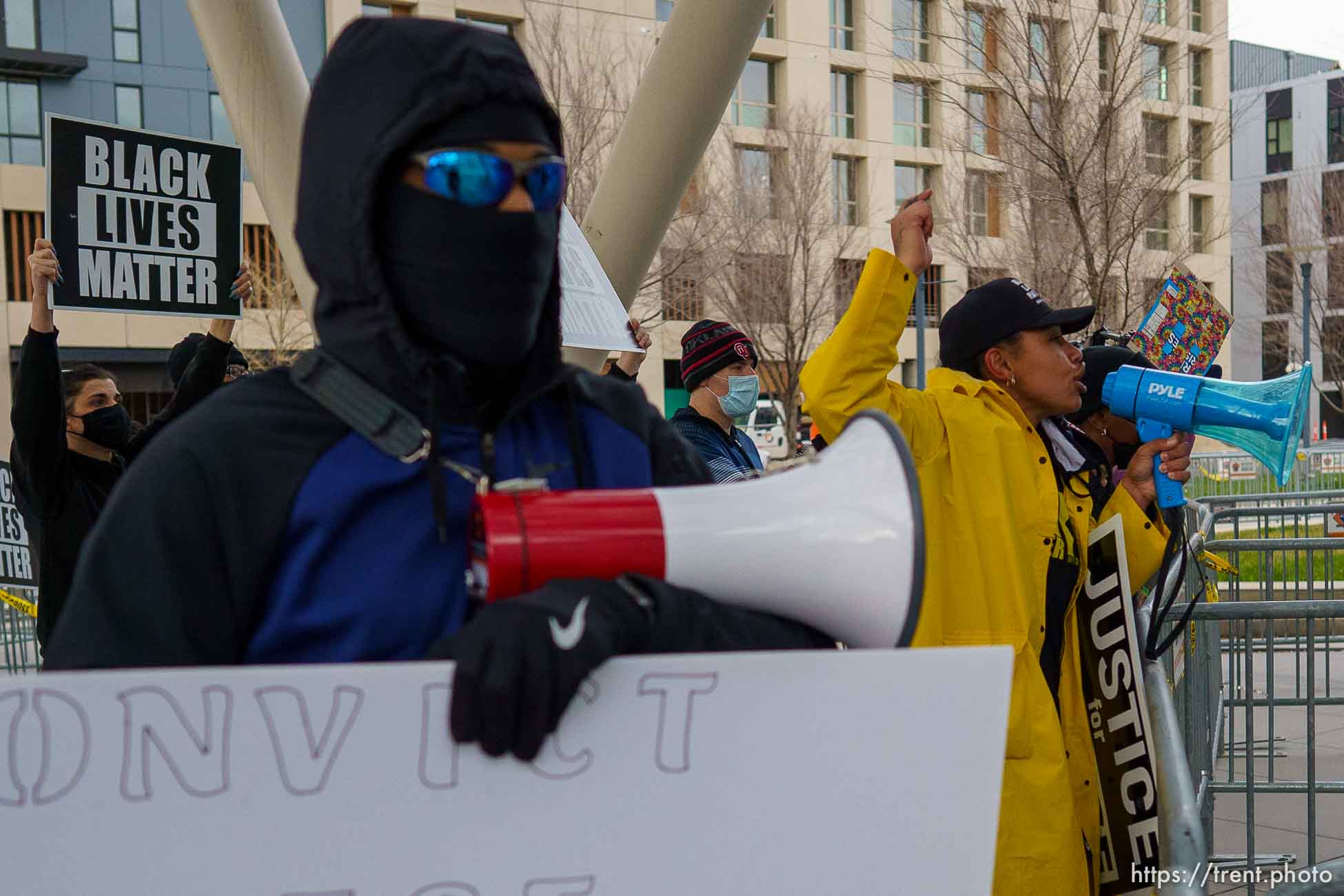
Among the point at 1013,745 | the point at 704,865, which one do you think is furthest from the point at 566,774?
the point at 1013,745

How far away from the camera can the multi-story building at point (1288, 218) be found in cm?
3247

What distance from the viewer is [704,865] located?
1366mm

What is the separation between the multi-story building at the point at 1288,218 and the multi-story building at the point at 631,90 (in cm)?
283

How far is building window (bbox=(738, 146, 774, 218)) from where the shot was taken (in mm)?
25281

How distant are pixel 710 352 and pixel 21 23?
27.3 m

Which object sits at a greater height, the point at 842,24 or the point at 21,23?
the point at 842,24

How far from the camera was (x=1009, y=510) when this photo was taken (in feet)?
10.6

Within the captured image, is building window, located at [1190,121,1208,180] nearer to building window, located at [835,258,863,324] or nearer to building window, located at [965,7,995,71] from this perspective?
building window, located at [965,7,995,71]

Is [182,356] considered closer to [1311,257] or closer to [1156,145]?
[1156,145]

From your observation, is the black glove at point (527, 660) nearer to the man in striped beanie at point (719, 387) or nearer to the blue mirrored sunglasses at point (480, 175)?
the blue mirrored sunglasses at point (480, 175)

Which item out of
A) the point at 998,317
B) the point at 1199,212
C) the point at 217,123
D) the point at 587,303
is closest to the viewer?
the point at 998,317

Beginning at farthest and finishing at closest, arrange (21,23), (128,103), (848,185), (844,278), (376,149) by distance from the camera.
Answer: (848,185)
(844,278)
(128,103)
(21,23)
(376,149)

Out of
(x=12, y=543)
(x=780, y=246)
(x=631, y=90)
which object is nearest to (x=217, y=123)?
(x=631, y=90)

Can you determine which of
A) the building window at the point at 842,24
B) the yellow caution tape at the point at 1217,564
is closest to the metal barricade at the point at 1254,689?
the yellow caution tape at the point at 1217,564
